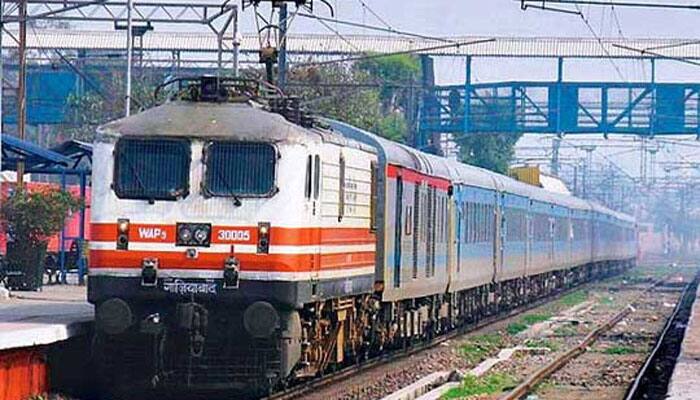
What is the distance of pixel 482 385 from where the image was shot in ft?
69.4

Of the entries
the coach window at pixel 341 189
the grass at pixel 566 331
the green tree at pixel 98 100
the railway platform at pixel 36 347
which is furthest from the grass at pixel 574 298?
the railway platform at pixel 36 347

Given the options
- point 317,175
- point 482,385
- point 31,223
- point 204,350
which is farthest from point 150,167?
point 31,223

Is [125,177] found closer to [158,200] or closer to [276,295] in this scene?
[158,200]

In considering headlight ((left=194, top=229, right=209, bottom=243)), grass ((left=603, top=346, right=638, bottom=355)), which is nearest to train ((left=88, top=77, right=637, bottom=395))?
headlight ((left=194, top=229, right=209, bottom=243))

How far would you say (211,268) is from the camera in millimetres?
17391

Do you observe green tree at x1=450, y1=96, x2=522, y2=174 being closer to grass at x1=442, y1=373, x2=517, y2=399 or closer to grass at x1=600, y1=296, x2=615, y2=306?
grass at x1=600, y1=296, x2=615, y2=306

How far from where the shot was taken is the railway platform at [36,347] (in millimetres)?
16625

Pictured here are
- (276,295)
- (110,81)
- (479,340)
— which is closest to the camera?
(276,295)

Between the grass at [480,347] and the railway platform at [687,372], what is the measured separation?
3159mm

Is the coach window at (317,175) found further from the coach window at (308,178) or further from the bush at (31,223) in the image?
the bush at (31,223)

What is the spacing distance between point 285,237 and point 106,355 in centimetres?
228

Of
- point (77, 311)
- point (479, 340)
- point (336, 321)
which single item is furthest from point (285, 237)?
point (479, 340)

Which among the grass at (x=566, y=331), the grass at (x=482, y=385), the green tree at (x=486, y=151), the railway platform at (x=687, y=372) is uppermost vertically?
the green tree at (x=486, y=151)

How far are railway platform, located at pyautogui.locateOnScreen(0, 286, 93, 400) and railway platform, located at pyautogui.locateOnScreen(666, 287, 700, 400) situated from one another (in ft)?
21.9
